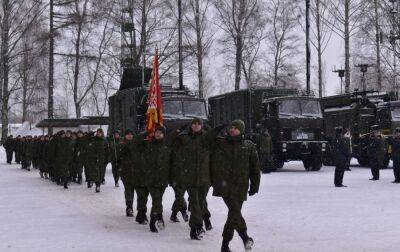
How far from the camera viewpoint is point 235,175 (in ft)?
26.7

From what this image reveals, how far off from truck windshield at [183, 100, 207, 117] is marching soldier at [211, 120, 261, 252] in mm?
14722

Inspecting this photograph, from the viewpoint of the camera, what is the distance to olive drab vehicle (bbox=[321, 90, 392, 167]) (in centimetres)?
2683

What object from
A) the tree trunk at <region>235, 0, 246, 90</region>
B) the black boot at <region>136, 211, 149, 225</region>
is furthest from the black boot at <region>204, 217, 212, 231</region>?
the tree trunk at <region>235, 0, 246, 90</region>

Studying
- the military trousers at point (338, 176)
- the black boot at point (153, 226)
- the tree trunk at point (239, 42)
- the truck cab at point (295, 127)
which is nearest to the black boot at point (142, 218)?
the black boot at point (153, 226)

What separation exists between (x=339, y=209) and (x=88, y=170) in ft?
23.9

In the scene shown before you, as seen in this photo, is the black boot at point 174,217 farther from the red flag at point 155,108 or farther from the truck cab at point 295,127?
the truck cab at point 295,127

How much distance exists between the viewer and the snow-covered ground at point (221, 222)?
29.5 ft

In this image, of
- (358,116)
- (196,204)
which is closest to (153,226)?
(196,204)

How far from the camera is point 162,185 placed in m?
10.2

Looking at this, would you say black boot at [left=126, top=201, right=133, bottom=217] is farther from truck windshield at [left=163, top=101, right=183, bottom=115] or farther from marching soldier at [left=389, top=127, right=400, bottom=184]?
truck windshield at [left=163, top=101, right=183, bottom=115]

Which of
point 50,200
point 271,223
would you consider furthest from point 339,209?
point 50,200

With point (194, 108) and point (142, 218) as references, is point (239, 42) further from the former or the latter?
point (142, 218)

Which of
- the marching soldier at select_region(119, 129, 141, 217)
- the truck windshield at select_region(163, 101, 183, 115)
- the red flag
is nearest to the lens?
the marching soldier at select_region(119, 129, 141, 217)

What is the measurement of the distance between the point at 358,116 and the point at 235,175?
20457mm
